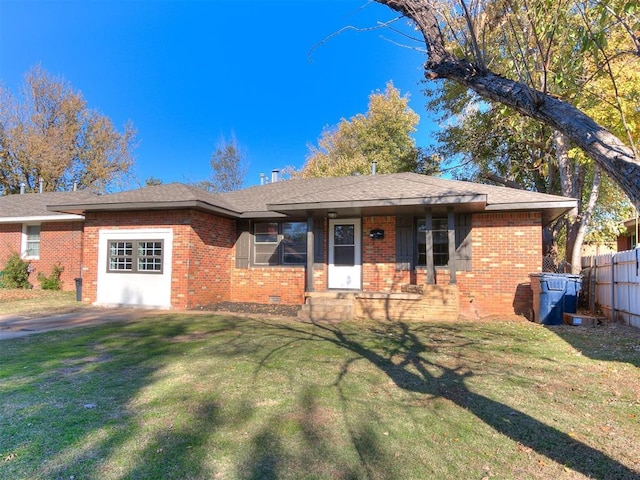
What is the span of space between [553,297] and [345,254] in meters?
5.37

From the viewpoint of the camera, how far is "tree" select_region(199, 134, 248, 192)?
102 ft

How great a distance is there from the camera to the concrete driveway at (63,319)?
7.86 meters

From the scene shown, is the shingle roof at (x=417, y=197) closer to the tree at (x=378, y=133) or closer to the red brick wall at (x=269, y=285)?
the red brick wall at (x=269, y=285)

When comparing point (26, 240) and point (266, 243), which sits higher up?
point (26, 240)

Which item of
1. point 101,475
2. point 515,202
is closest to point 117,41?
point 515,202

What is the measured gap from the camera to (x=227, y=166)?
31031mm

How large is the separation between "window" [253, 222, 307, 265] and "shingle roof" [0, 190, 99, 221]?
20.3ft

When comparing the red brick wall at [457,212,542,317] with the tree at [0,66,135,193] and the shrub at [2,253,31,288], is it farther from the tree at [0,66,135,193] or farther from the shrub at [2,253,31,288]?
the tree at [0,66,135,193]

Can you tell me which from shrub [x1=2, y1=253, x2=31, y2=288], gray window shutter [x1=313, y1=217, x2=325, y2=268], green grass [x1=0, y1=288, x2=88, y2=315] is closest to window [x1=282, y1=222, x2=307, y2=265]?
gray window shutter [x1=313, y1=217, x2=325, y2=268]

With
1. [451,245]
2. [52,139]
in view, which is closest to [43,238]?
[451,245]

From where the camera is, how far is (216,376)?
473 cm

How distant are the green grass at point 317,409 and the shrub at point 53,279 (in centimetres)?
957

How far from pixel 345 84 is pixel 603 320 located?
1784 centimetres

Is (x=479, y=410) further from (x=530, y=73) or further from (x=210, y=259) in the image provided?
(x=210, y=259)
